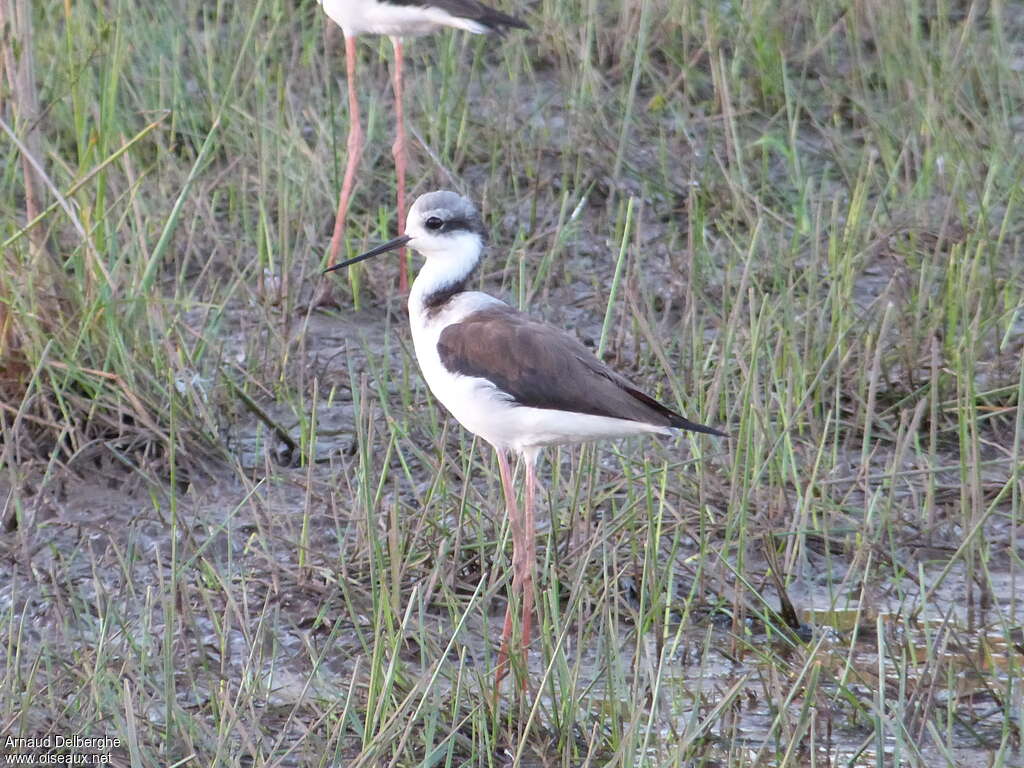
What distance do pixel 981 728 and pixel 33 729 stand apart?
1890mm

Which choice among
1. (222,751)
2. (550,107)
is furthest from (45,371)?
(550,107)

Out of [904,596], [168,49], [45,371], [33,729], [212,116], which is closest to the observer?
[33,729]

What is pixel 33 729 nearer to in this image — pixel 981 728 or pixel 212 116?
pixel 981 728

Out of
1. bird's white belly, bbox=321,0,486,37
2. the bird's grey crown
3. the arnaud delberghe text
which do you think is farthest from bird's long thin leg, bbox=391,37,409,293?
the arnaud delberghe text

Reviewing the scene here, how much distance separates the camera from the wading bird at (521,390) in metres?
Answer: 3.71

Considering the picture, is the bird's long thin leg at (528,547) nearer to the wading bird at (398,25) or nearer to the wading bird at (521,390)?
the wading bird at (521,390)

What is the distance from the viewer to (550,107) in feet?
23.0

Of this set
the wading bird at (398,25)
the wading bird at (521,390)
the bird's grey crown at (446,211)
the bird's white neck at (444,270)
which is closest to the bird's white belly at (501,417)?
the wading bird at (521,390)

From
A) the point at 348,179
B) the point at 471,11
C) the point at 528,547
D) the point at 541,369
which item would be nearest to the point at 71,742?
the point at 528,547

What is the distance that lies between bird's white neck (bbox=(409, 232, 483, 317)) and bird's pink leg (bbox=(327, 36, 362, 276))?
165 cm

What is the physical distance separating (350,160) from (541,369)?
8.19ft

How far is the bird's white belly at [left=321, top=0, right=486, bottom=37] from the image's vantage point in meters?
5.96

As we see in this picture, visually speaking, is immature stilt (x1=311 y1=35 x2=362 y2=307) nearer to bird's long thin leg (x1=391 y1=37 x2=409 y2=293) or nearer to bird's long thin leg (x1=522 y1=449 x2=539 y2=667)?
bird's long thin leg (x1=391 y1=37 x2=409 y2=293)

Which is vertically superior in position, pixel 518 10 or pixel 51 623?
pixel 518 10
